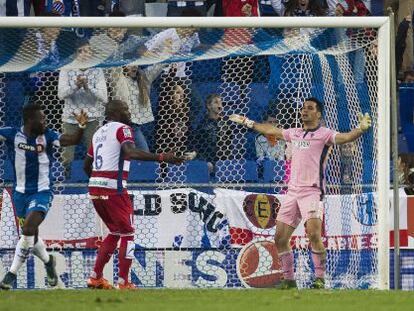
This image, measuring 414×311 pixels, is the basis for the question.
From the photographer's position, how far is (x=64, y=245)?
51.6 ft

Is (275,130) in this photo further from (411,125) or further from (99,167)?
(411,125)

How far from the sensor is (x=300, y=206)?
1459 centimetres

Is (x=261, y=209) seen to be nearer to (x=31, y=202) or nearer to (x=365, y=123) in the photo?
(x=365, y=123)

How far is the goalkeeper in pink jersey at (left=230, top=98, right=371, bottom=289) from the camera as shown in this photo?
14555 millimetres

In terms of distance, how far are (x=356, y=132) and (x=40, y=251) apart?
359 cm

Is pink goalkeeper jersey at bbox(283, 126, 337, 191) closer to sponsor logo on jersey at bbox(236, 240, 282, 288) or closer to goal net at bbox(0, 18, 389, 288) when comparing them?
goal net at bbox(0, 18, 389, 288)

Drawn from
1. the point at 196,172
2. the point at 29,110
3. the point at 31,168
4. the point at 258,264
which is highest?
the point at 29,110

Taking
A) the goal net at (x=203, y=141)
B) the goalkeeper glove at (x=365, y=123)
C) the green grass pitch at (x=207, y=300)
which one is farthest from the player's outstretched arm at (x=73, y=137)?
the goalkeeper glove at (x=365, y=123)

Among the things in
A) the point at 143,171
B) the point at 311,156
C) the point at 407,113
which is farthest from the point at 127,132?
the point at 407,113

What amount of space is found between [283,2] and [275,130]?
17.6 feet

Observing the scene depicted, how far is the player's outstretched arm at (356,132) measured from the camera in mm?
14156

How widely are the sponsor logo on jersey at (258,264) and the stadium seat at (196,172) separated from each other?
0.94 m

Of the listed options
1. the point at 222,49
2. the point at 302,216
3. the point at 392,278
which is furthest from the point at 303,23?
the point at 392,278

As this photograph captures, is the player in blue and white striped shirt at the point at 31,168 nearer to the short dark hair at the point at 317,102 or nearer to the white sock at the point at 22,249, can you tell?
the white sock at the point at 22,249
